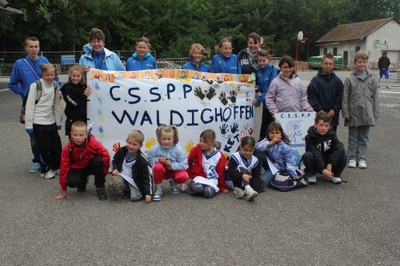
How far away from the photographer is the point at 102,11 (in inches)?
1551

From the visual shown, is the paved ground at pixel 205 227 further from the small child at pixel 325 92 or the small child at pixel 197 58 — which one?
the small child at pixel 197 58

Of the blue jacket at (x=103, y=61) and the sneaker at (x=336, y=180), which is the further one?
the blue jacket at (x=103, y=61)

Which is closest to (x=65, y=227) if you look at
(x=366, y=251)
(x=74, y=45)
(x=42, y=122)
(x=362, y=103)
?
(x=42, y=122)

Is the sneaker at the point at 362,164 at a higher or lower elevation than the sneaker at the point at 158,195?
higher

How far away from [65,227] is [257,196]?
83.5 inches

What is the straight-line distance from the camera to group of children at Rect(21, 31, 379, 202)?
4.80 metres

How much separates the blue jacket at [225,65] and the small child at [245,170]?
156 cm

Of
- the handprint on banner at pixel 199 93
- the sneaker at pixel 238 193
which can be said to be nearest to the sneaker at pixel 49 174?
the handprint on banner at pixel 199 93

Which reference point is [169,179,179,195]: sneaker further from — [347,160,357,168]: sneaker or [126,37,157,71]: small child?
[347,160,357,168]: sneaker

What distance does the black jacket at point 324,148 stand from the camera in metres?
5.32

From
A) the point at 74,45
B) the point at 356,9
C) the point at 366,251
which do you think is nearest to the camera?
the point at 366,251

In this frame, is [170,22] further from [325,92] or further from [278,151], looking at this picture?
[278,151]

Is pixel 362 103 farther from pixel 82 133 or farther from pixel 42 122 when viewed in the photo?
pixel 42 122

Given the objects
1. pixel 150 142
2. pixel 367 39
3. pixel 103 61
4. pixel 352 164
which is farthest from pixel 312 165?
pixel 367 39
